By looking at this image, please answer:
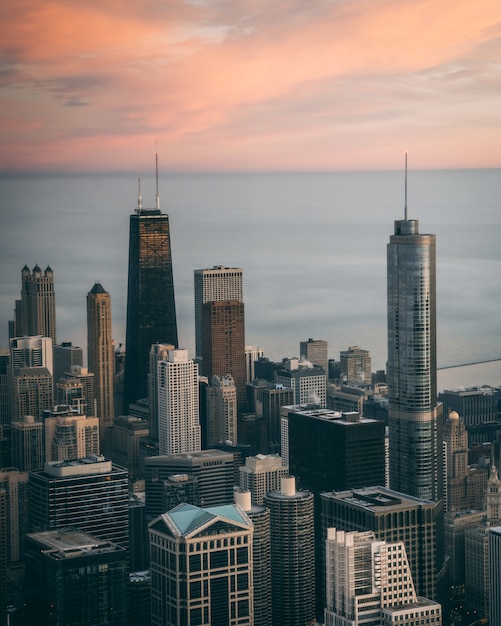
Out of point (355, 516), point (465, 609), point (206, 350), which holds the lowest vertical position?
point (465, 609)

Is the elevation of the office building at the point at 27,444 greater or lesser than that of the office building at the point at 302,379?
lesser

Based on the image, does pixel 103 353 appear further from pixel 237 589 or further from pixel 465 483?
pixel 237 589

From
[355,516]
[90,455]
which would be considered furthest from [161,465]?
[355,516]

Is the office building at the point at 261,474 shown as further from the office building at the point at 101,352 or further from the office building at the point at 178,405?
the office building at the point at 101,352

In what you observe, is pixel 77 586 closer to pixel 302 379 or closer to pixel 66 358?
pixel 66 358

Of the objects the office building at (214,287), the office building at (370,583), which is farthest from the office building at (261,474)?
the office building at (370,583)

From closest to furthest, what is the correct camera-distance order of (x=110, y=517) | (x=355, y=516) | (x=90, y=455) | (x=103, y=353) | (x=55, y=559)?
(x=55, y=559) → (x=355, y=516) → (x=110, y=517) → (x=90, y=455) → (x=103, y=353)
